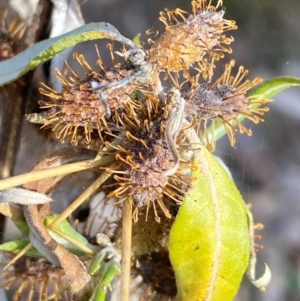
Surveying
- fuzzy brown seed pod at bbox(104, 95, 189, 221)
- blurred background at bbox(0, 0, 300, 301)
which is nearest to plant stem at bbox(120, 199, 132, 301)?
fuzzy brown seed pod at bbox(104, 95, 189, 221)

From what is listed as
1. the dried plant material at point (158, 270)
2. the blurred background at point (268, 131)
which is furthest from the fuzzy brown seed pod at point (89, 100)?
the blurred background at point (268, 131)

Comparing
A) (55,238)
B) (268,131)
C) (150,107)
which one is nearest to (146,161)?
(150,107)

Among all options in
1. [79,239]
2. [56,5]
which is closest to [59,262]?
[79,239]

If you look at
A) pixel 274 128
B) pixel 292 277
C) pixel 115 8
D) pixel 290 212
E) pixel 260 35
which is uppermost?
pixel 115 8

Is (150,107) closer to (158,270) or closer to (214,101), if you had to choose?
(214,101)

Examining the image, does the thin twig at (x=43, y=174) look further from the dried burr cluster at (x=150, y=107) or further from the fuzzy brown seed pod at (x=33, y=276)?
the fuzzy brown seed pod at (x=33, y=276)

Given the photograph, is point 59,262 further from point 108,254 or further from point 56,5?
point 56,5

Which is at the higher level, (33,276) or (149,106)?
(149,106)
